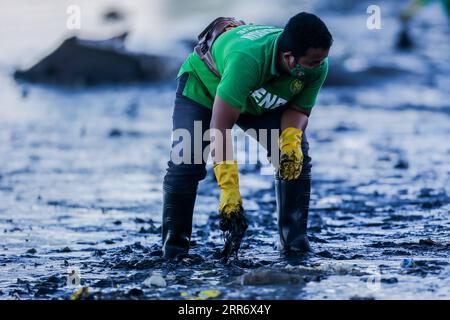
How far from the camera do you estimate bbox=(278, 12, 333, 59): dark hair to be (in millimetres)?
5266

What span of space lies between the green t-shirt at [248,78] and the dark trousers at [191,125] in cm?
5

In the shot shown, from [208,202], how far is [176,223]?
7.73 feet

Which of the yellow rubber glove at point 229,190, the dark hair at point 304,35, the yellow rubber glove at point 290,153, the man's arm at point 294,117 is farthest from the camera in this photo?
the man's arm at point 294,117

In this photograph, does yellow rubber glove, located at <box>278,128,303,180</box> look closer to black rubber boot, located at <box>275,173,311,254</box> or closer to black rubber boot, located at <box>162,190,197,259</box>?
A: black rubber boot, located at <box>275,173,311,254</box>

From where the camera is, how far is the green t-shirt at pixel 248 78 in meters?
5.36

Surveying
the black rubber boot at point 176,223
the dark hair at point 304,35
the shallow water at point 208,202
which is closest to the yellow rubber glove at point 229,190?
the shallow water at point 208,202

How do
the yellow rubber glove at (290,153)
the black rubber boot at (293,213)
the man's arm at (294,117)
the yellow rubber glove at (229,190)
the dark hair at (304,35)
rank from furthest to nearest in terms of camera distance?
the black rubber boot at (293,213) → the man's arm at (294,117) → the yellow rubber glove at (290,153) → the yellow rubber glove at (229,190) → the dark hair at (304,35)

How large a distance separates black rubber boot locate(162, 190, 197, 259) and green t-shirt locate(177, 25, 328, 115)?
1.84 ft

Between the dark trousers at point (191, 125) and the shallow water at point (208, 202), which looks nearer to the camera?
the shallow water at point (208, 202)

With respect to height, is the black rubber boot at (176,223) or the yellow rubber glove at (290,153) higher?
the yellow rubber glove at (290,153)

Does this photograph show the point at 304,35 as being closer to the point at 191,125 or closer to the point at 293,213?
the point at 191,125

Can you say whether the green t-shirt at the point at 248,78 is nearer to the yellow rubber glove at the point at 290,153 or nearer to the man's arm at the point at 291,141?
the man's arm at the point at 291,141

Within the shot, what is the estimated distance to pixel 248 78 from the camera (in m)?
5.36

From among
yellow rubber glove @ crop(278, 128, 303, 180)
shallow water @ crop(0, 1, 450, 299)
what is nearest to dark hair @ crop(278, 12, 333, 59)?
yellow rubber glove @ crop(278, 128, 303, 180)
